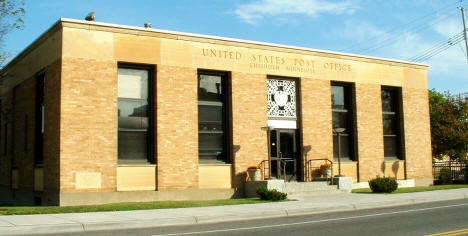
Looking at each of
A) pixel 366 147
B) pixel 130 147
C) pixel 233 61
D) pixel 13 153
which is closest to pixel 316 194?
pixel 366 147

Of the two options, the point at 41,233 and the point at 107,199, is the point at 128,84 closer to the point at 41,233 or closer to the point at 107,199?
the point at 107,199

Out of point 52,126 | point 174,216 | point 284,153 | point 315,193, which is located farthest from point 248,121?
point 174,216

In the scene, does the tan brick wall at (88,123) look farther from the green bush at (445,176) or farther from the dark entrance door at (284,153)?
the green bush at (445,176)

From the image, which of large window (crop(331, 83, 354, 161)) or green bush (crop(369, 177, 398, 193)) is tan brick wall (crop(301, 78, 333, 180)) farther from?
green bush (crop(369, 177, 398, 193))

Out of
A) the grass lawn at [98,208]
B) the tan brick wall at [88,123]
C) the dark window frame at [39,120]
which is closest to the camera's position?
the grass lawn at [98,208]

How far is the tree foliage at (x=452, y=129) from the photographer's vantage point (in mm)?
33344

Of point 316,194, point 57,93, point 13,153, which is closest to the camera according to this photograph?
point 57,93

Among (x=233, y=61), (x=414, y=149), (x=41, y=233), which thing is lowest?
(x=41, y=233)

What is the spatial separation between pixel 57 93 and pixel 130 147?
3450 mm

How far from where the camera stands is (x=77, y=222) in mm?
13086

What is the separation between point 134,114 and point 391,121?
47.3 feet

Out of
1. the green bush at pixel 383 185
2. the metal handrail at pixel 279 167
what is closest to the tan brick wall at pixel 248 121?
the metal handrail at pixel 279 167

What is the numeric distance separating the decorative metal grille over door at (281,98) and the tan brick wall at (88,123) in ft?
24.3

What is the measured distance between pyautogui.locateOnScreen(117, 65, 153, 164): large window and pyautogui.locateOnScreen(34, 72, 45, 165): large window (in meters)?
3.58
